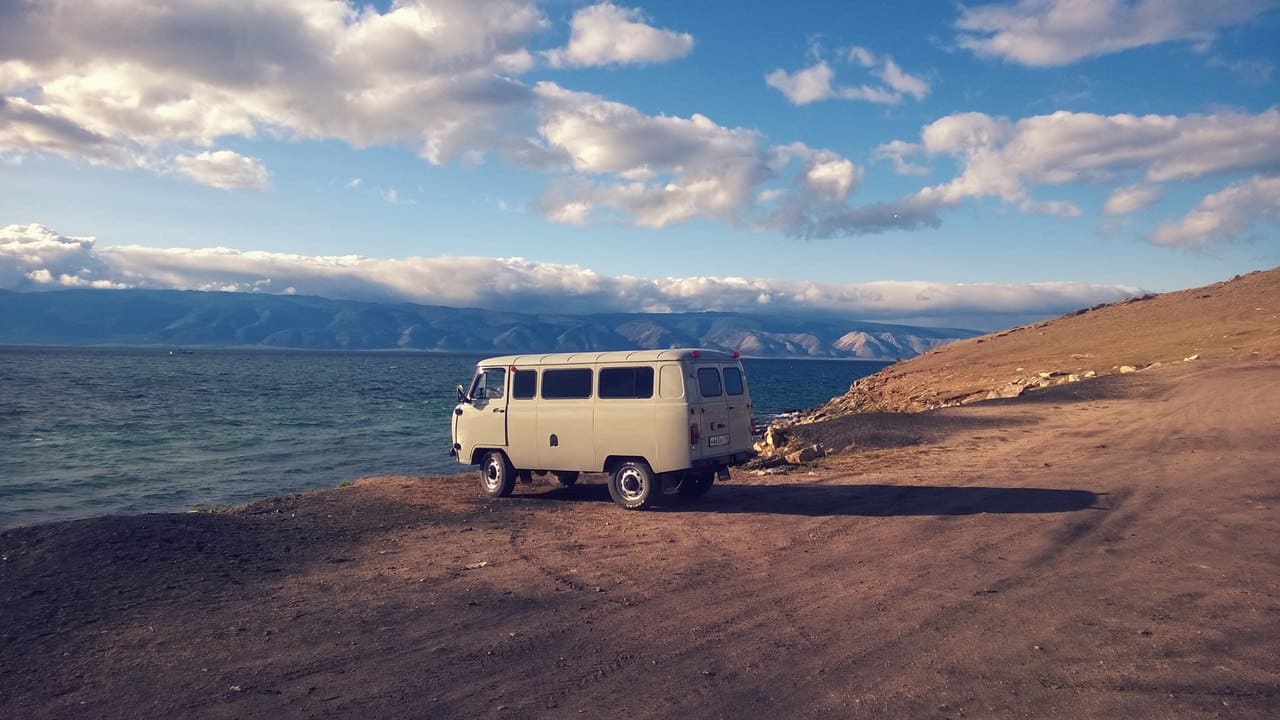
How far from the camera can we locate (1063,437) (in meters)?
22.4

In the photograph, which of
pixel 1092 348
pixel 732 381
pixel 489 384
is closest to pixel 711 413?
pixel 732 381

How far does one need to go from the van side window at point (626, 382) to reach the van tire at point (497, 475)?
2.85 m

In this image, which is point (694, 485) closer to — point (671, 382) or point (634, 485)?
point (634, 485)

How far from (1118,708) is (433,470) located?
2712 cm

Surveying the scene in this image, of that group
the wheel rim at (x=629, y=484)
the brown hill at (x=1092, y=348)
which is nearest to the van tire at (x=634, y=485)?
the wheel rim at (x=629, y=484)

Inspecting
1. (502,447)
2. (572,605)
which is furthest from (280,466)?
(572,605)

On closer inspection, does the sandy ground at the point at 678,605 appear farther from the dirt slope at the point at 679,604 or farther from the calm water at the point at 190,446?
the calm water at the point at 190,446

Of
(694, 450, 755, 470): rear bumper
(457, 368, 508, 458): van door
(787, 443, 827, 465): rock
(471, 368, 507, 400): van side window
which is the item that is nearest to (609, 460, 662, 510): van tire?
(694, 450, 755, 470): rear bumper

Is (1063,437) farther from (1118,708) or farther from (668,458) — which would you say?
(1118,708)

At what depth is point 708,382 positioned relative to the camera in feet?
47.5

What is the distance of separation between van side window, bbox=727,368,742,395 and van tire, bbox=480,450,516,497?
458 centimetres

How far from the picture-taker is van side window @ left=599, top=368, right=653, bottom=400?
46.9 feet

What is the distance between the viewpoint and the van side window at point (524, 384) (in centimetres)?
1564

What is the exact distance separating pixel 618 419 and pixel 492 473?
3.59 meters
